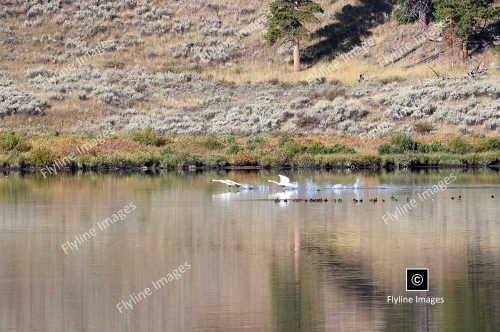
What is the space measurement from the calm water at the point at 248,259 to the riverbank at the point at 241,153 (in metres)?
11.6

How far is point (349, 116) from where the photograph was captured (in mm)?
64875

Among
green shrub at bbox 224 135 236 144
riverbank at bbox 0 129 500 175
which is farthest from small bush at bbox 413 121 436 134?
green shrub at bbox 224 135 236 144

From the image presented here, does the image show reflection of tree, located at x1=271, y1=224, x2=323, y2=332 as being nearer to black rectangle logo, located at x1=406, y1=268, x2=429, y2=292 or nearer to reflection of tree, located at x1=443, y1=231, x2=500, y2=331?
black rectangle logo, located at x1=406, y1=268, x2=429, y2=292

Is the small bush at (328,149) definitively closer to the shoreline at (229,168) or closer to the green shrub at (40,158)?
the shoreline at (229,168)

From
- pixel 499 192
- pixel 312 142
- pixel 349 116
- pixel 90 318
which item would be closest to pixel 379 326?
pixel 90 318

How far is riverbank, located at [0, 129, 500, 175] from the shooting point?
5203 centimetres

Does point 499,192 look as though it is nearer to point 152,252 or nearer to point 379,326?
point 152,252

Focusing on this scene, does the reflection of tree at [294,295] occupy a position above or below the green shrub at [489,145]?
below

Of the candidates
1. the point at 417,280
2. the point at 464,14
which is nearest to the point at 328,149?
the point at 464,14

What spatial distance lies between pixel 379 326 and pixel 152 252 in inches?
346

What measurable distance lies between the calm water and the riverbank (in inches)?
456

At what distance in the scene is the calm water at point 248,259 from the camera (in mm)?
19000

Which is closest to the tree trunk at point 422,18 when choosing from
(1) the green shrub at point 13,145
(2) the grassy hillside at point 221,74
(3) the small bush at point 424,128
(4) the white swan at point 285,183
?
(2) the grassy hillside at point 221,74

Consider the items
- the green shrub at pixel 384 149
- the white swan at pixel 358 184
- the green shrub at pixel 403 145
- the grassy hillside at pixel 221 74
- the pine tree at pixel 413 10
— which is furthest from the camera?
the pine tree at pixel 413 10
